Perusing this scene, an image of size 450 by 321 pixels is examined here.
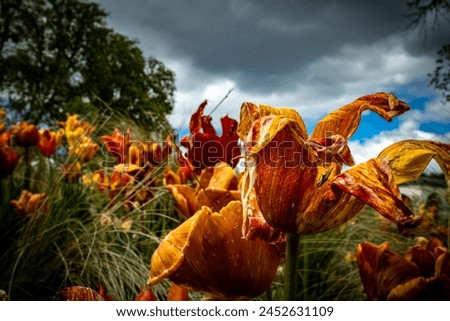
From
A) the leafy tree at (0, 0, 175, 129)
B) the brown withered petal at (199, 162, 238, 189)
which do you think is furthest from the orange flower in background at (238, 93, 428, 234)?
the leafy tree at (0, 0, 175, 129)

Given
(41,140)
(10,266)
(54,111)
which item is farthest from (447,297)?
(54,111)

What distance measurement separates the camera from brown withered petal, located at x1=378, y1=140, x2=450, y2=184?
353mm

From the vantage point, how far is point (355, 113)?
1.23 ft

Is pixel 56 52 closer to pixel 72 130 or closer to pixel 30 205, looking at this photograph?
pixel 72 130

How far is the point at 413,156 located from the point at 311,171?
0.08m

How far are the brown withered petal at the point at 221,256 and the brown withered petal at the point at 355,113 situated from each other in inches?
3.6

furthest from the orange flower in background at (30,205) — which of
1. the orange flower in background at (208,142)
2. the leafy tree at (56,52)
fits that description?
the leafy tree at (56,52)

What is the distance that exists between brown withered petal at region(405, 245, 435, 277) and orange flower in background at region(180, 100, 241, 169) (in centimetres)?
28

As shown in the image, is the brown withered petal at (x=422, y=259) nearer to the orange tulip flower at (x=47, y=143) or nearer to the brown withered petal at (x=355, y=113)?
the brown withered petal at (x=355, y=113)

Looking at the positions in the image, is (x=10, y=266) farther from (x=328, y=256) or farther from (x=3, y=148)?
(x=328, y=256)

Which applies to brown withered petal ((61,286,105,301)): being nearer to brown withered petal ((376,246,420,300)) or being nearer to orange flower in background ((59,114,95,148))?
brown withered petal ((376,246,420,300))

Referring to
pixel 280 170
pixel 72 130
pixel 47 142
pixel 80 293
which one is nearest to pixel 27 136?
pixel 47 142

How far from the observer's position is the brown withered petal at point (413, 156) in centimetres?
35
